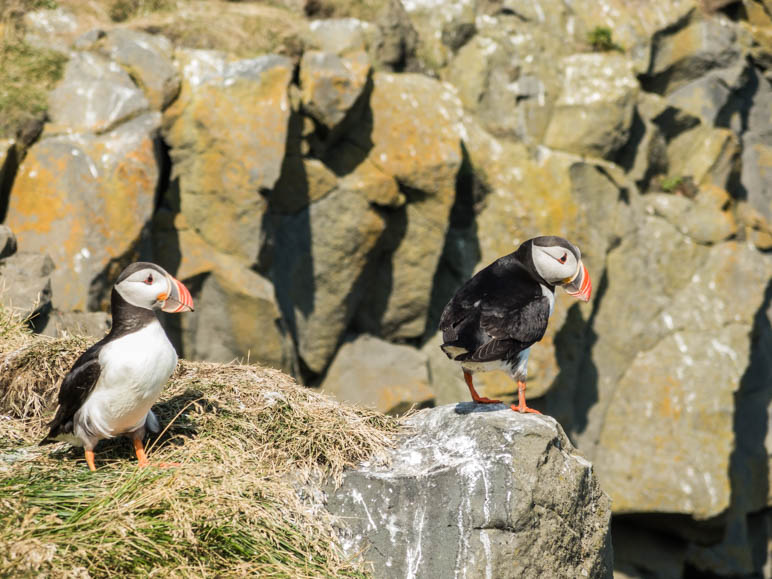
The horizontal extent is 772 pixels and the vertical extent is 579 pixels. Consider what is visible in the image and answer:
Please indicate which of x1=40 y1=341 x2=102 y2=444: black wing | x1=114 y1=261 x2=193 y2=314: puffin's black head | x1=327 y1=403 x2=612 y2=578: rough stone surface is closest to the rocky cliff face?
x1=40 y1=341 x2=102 y2=444: black wing

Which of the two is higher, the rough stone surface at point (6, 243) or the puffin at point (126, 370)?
the puffin at point (126, 370)

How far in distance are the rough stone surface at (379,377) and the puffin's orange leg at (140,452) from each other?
6843mm

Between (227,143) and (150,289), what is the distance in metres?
5.90

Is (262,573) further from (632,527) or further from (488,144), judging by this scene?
(632,527)

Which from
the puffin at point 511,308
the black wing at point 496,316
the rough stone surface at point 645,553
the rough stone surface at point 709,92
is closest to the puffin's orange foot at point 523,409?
the puffin at point 511,308

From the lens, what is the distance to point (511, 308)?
15.4 ft

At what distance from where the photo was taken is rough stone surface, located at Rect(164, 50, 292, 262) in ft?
31.1

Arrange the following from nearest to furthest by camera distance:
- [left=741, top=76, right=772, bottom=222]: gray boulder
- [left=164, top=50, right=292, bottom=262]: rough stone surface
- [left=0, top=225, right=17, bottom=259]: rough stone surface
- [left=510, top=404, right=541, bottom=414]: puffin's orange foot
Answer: [left=510, top=404, right=541, bottom=414]: puffin's orange foot → [left=0, top=225, right=17, bottom=259]: rough stone surface → [left=164, top=50, right=292, bottom=262]: rough stone surface → [left=741, top=76, right=772, bottom=222]: gray boulder

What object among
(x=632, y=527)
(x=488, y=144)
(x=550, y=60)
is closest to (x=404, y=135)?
(x=488, y=144)

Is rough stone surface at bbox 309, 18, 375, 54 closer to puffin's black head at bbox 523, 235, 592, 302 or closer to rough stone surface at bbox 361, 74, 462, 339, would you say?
rough stone surface at bbox 361, 74, 462, 339

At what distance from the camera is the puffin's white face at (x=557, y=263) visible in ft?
15.7

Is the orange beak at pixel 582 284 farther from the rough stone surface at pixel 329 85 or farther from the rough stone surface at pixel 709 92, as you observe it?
the rough stone surface at pixel 709 92

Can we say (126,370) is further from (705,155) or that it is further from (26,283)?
(705,155)

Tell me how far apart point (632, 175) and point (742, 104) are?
3.44 m
